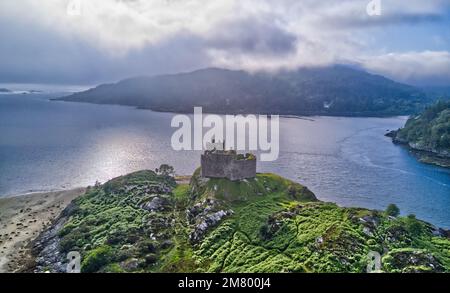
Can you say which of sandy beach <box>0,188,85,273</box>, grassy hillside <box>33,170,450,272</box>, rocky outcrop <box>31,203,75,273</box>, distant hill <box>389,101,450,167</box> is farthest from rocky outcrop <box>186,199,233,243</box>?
distant hill <box>389,101,450,167</box>

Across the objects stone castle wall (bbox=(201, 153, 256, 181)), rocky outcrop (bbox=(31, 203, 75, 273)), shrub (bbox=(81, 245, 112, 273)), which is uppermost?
stone castle wall (bbox=(201, 153, 256, 181))

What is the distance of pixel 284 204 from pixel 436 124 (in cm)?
9459

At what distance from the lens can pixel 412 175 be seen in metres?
80.5

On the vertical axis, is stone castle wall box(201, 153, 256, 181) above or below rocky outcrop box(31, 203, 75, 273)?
above

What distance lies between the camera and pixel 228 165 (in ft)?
142

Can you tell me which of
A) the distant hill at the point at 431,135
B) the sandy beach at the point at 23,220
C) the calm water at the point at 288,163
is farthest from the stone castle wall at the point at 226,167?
the distant hill at the point at 431,135

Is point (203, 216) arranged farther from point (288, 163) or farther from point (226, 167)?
point (288, 163)

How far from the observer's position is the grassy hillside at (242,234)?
90.2ft

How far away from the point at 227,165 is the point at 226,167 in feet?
0.85

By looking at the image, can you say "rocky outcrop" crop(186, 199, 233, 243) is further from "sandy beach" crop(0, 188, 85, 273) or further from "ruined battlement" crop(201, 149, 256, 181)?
"sandy beach" crop(0, 188, 85, 273)

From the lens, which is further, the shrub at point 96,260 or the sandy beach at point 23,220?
the sandy beach at point 23,220

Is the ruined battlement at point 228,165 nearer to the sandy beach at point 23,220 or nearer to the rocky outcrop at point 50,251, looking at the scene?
the rocky outcrop at point 50,251

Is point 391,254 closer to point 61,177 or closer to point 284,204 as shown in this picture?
point 284,204

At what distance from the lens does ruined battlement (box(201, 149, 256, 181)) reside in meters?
43.3
